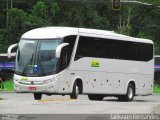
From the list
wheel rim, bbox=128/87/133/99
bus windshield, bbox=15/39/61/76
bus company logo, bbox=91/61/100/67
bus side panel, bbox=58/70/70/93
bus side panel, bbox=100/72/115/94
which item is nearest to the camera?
bus windshield, bbox=15/39/61/76

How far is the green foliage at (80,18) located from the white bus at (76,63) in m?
48.7

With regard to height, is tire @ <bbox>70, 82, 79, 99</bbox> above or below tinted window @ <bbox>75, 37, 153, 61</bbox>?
below

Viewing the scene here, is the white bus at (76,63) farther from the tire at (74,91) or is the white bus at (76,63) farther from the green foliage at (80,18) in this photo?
the green foliage at (80,18)

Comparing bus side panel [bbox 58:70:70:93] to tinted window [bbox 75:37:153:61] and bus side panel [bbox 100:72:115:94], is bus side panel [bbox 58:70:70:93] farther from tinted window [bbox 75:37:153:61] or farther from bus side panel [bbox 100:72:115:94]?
bus side panel [bbox 100:72:115:94]

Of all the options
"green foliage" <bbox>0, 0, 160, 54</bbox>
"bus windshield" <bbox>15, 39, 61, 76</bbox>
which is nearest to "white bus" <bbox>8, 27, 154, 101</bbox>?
"bus windshield" <bbox>15, 39, 61, 76</bbox>

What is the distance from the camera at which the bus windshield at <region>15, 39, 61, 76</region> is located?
30.9m

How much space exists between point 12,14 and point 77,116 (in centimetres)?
7210

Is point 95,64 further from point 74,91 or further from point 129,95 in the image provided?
point 129,95

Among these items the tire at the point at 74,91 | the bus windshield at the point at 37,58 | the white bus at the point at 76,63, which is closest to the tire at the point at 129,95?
the white bus at the point at 76,63

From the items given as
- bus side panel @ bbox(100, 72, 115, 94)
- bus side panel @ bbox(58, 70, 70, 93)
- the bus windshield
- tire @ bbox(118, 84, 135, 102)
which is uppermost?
the bus windshield

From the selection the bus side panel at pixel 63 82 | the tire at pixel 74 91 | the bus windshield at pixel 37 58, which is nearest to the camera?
the bus windshield at pixel 37 58

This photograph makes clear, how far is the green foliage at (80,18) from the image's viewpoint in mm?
86812

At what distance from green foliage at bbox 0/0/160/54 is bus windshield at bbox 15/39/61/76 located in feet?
173

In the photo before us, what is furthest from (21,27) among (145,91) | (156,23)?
(145,91)
